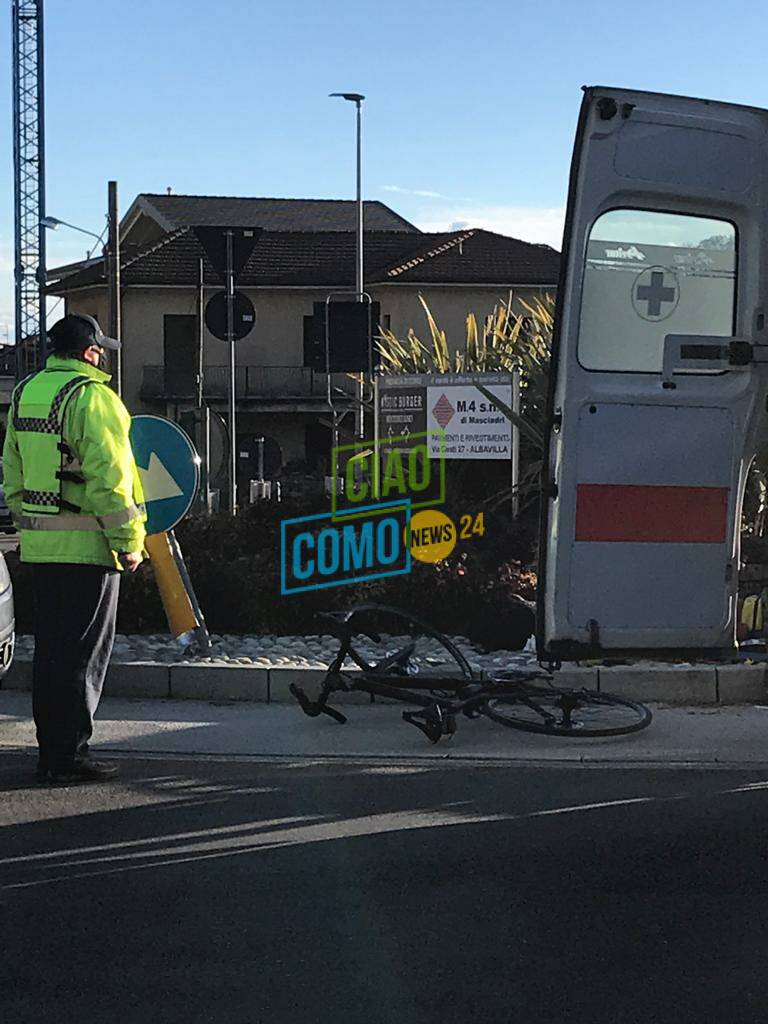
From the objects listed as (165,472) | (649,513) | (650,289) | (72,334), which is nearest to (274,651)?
(165,472)

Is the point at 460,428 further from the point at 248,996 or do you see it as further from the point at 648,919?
the point at 248,996

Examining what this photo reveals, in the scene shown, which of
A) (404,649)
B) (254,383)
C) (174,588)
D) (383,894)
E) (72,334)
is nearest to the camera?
(383,894)

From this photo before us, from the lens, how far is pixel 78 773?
6.79 m

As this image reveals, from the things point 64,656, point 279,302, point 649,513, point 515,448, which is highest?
point 279,302

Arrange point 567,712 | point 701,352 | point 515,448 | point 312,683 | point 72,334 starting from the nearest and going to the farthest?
point 701,352
point 72,334
point 567,712
point 312,683
point 515,448

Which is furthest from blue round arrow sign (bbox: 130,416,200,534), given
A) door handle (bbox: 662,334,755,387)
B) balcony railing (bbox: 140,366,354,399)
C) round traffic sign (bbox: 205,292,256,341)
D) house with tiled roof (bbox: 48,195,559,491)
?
balcony railing (bbox: 140,366,354,399)

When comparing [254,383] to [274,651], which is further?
[254,383]

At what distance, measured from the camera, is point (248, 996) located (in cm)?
420

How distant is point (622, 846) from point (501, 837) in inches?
17.6

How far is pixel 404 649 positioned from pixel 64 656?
7.02ft

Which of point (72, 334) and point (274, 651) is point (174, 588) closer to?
point (274, 651)

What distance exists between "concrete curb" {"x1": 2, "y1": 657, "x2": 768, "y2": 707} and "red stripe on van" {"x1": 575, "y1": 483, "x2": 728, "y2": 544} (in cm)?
261

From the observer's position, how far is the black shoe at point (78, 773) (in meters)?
6.76

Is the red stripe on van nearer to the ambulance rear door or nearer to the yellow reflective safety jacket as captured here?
the ambulance rear door
